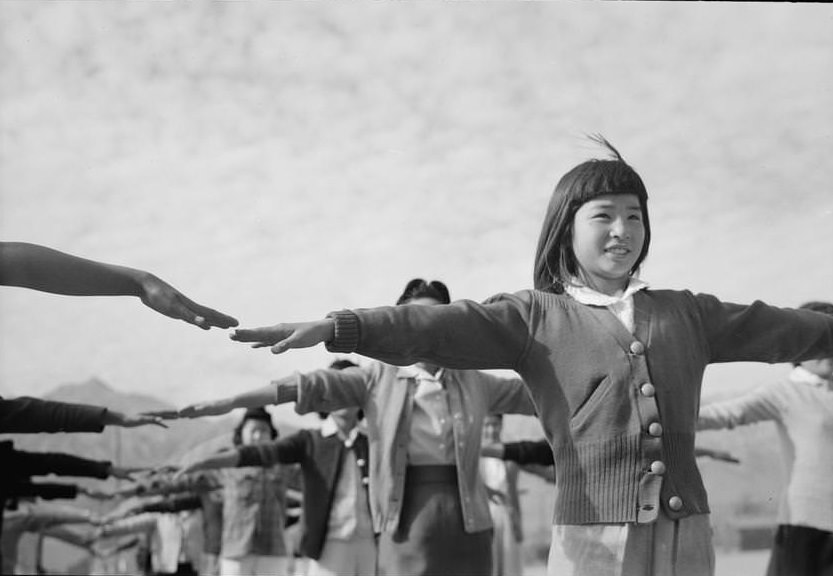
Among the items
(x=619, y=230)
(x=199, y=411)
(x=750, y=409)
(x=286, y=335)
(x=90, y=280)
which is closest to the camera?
(x=286, y=335)

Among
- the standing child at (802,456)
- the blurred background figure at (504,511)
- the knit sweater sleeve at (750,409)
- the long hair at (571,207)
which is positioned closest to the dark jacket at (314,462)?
the knit sweater sleeve at (750,409)

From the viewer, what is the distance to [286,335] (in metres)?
2.04

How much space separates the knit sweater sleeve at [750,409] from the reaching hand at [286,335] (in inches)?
95.5

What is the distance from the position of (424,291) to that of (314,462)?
142 centimetres

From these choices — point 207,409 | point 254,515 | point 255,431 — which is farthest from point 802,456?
point 255,431

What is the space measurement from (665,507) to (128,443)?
444cm

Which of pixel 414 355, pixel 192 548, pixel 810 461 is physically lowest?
pixel 192 548

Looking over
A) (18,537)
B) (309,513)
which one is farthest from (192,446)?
(309,513)

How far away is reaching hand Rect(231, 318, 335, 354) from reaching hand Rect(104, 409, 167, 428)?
1.46 meters

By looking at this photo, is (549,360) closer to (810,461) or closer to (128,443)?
(810,461)

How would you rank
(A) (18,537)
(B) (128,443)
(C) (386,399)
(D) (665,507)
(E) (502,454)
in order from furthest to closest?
1. (B) (128,443)
2. (A) (18,537)
3. (E) (502,454)
4. (C) (386,399)
5. (D) (665,507)

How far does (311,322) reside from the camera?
81.1 inches

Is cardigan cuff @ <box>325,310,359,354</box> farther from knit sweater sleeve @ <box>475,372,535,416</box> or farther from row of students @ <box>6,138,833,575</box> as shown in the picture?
knit sweater sleeve @ <box>475,372,535,416</box>

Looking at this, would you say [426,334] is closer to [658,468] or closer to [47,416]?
[658,468]
